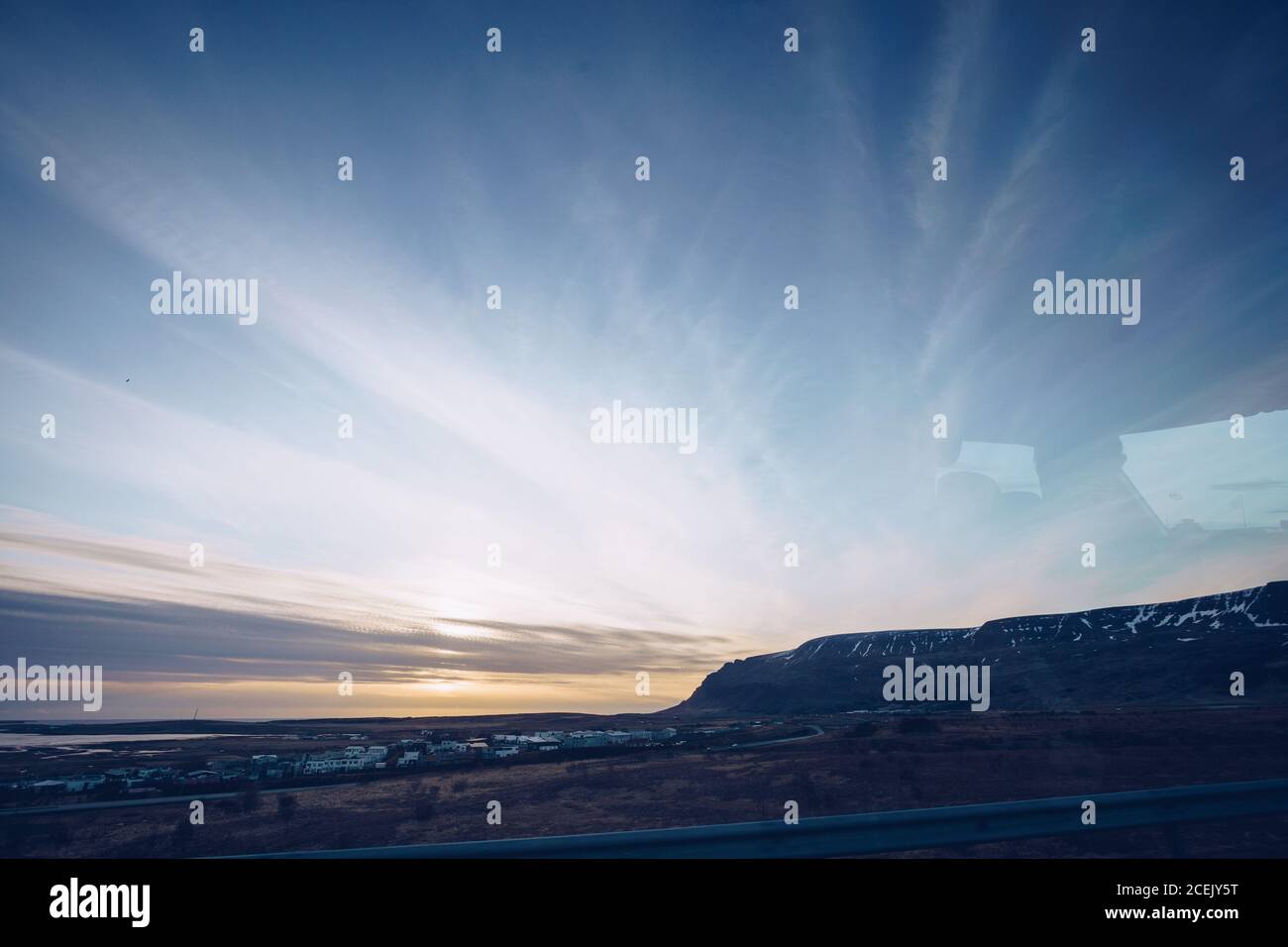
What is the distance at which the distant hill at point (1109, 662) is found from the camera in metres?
99.8

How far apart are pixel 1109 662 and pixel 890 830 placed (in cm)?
14509

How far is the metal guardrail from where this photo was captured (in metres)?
9.01

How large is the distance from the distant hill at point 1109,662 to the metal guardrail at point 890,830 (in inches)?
3403

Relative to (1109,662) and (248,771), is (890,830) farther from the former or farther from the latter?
(1109,662)

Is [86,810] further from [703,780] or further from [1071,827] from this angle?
[1071,827]

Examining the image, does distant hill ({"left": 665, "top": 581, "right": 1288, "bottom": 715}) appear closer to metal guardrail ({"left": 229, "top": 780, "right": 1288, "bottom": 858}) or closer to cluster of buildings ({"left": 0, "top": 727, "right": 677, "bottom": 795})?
cluster of buildings ({"left": 0, "top": 727, "right": 677, "bottom": 795})

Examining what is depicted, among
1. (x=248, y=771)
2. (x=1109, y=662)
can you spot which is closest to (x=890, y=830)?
(x=248, y=771)

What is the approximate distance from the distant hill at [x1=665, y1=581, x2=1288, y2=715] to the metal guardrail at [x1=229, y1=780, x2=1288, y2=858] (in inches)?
3403

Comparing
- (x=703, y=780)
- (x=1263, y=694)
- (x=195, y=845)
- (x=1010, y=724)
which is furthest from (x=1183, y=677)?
(x=195, y=845)

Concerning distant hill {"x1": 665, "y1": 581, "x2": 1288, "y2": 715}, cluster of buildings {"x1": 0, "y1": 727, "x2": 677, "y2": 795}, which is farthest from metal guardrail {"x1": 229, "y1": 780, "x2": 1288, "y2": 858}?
distant hill {"x1": 665, "y1": 581, "x2": 1288, "y2": 715}
